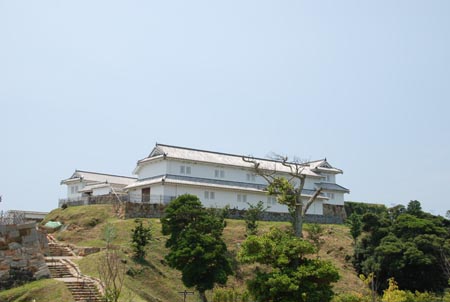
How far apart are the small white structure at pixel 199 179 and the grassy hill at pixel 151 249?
3.26 m

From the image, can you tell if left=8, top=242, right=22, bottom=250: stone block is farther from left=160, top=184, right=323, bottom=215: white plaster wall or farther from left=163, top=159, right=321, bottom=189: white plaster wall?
left=163, top=159, right=321, bottom=189: white plaster wall

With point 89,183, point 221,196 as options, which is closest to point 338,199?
point 221,196

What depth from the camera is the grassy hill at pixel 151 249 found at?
1166 inches

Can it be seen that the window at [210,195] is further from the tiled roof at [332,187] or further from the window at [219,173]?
the tiled roof at [332,187]

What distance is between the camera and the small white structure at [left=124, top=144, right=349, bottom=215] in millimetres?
44406

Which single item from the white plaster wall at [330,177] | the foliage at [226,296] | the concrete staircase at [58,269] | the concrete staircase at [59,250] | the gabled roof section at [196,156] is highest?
the gabled roof section at [196,156]

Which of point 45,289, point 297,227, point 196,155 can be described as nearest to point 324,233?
point 196,155

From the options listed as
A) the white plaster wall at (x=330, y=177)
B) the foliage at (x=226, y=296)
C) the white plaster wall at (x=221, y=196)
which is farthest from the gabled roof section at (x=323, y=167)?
the foliage at (x=226, y=296)

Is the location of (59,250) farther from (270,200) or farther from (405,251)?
(405,251)

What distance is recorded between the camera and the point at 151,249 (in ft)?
114

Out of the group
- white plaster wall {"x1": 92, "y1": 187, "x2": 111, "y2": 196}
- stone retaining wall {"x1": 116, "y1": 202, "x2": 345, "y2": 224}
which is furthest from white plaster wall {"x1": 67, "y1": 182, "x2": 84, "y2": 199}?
stone retaining wall {"x1": 116, "y1": 202, "x2": 345, "y2": 224}

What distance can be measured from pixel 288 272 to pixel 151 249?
1454 centimetres

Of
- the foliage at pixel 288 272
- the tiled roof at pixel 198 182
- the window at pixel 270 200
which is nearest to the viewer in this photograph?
the foliage at pixel 288 272

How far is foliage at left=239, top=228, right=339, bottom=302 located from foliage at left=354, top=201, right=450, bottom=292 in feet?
53.5
